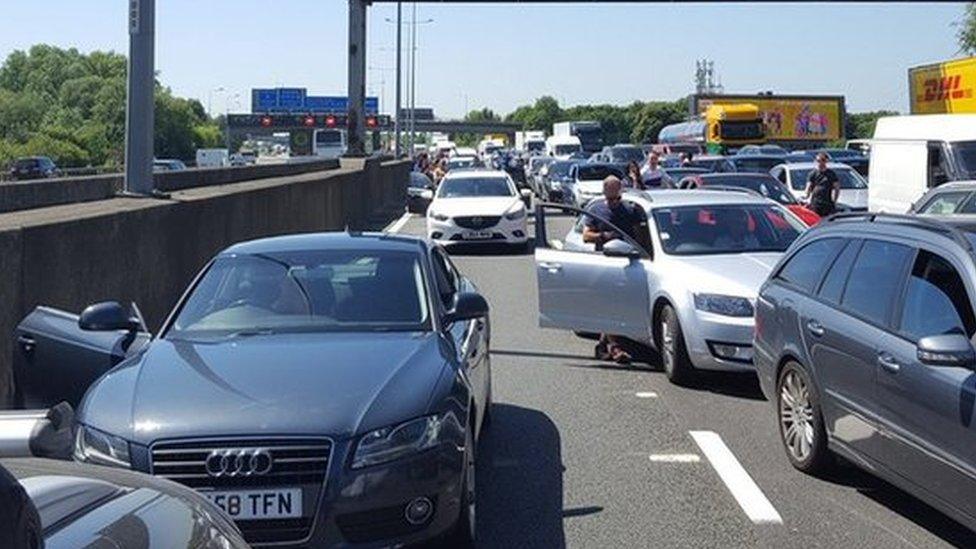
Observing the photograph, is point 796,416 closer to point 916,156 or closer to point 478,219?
point 916,156

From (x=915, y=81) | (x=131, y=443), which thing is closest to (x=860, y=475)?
(x=131, y=443)

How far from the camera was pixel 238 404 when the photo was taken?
571 cm

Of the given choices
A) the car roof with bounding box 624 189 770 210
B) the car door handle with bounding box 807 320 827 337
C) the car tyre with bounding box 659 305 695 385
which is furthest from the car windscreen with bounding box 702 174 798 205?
the car door handle with bounding box 807 320 827 337

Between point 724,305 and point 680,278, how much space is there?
22.0 inches

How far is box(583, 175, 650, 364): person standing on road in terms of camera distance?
12172 mm

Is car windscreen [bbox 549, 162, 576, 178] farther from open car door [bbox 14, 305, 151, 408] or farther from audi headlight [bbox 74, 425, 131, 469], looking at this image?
audi headlight [bbox 74, 425, 131, 469]

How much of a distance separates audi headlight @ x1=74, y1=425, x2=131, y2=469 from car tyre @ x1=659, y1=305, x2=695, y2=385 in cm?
571

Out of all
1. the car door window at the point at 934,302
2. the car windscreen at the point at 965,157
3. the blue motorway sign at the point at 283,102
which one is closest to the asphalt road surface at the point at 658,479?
the car door window at the point at 934,302

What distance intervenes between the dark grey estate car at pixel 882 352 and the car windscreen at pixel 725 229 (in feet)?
10.0

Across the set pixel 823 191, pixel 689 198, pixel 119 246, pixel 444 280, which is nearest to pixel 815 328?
pixel 444 280

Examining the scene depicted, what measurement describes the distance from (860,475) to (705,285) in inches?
119

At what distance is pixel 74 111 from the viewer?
108438 mm

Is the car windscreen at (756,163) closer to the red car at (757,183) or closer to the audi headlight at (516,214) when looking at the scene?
the audi headlight at (516,214)

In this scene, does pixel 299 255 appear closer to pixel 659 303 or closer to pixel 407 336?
pixel 407 336
